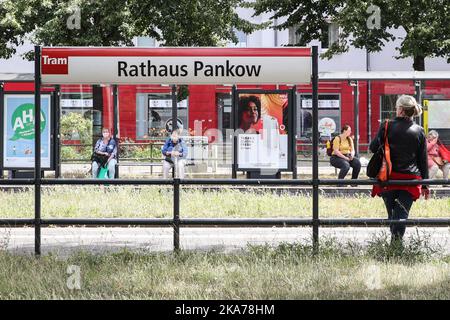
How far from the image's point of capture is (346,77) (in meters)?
23.0

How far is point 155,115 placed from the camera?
896 inches

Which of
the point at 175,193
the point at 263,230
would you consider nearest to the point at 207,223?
the point at 175,193

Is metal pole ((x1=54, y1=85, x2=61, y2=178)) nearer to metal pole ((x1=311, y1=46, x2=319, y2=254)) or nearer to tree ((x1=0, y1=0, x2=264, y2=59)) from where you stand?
tree ((x1=0, y1=0, x2=264, y2=59))

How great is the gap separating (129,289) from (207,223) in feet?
5.47

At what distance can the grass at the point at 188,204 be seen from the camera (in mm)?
13281

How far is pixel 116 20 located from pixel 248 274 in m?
19.7

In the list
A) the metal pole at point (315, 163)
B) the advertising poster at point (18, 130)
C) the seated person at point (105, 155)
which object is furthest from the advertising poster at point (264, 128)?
the metal pole at point (315, 163)

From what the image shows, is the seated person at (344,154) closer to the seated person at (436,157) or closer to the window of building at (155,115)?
the seated person at (436,157)

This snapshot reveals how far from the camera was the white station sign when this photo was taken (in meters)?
9.19

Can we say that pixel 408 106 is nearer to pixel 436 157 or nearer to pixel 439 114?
pixel 436 157

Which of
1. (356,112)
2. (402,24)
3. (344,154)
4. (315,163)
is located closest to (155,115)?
(344,154)

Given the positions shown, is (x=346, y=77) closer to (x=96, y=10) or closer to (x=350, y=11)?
(x=350, y=11)

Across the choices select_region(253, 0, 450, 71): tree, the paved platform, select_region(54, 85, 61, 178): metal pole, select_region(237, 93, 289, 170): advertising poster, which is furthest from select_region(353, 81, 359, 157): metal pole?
the paved platform

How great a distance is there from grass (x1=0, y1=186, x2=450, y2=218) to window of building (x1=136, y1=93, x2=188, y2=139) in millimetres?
6449
